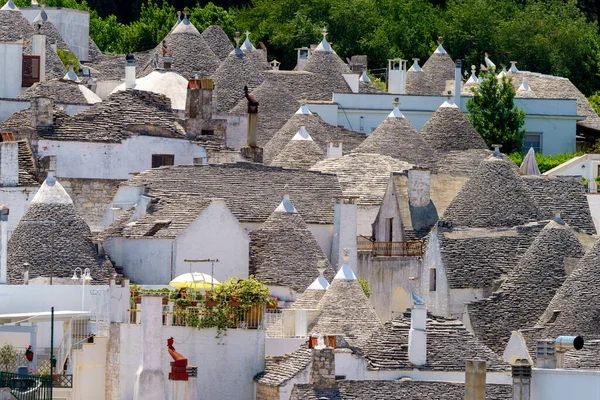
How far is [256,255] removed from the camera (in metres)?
76.0

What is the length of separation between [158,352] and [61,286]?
19.1 feet

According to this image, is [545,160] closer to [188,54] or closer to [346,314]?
[188,54]

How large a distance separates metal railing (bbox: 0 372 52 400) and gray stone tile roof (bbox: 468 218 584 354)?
57.8 feet

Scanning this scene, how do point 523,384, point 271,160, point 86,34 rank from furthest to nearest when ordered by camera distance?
1. point 86,34
2. point 271,160
3. point 523,384

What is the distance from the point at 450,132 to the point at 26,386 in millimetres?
40357

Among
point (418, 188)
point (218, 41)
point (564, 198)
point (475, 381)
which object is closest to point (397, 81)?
point (218, 41)

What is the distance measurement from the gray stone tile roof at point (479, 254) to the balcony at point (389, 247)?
3.93 meters

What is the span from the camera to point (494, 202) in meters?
81.7

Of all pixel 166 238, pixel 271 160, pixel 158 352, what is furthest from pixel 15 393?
pixel 271 160

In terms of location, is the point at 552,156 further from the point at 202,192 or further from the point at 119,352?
the point at 119,352

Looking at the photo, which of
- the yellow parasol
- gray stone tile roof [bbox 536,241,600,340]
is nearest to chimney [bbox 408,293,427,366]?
gray stone tile roof [bbox 536,241,600,340]

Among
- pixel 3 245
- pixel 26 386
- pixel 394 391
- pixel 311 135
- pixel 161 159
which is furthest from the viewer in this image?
pixel 311 135

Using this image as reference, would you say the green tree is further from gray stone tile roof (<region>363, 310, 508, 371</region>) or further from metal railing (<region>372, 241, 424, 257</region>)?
gray stone tile roof (<region>363, 310, 508, 371</region>)

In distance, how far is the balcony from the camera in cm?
8231
